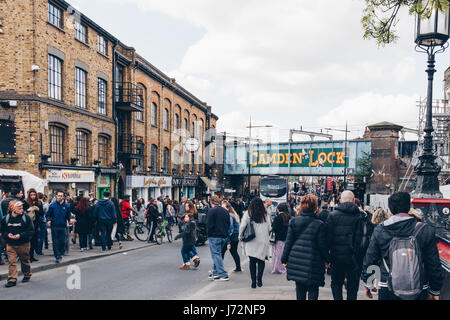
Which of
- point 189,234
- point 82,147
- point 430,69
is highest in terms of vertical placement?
point 430,69

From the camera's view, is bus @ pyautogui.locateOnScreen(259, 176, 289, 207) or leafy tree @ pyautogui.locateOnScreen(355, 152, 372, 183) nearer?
bus @ pyautogui.locateOnScreen(259, 176, 289, 207)

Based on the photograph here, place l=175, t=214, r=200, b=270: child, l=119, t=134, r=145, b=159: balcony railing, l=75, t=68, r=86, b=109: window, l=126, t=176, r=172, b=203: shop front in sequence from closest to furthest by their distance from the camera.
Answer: l=175, t=214, r=200, b=270: child
l=75, t=68, r=86, b=109: window
l=119, t=134, r=145, b=159: balcony railing
l=126, t=176, r=172, b=203: shop front

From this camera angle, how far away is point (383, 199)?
48.6 ft

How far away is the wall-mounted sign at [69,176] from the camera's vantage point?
58.1 feet

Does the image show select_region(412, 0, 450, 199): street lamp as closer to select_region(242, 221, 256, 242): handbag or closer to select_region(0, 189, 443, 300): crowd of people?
select_region(0, 189, 443, 300): crowd of people

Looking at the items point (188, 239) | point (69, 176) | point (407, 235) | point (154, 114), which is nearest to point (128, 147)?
point (154, 114)

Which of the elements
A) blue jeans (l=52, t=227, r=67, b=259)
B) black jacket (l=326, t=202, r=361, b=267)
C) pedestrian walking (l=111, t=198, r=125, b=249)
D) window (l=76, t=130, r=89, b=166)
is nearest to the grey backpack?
black jacket (l=326, t=202, r=361, b=267)

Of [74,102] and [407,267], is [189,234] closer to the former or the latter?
[407,267]

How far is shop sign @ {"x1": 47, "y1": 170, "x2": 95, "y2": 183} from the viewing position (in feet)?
58.1

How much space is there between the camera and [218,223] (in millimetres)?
8773

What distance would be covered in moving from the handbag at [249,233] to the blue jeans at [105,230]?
21.1 ft

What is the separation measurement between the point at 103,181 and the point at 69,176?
386 cm

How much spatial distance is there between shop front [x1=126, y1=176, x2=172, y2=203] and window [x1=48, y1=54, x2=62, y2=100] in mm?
8754
